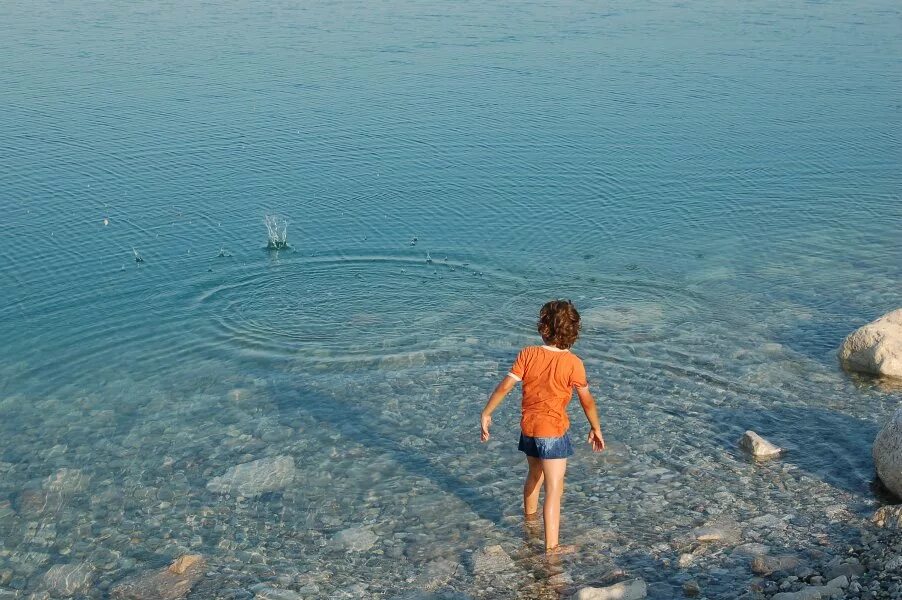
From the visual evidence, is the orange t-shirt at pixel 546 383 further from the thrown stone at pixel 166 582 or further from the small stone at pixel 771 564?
the thrown stone at pixel 166 582

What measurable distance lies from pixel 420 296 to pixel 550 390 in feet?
25.7

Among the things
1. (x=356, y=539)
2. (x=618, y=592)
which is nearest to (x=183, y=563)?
(x=356, y=539)

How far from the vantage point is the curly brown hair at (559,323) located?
A: 8.28 meters

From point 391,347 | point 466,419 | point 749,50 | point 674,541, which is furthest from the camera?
point 749,50

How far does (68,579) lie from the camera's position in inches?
375

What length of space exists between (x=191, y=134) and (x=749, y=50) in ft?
65.8

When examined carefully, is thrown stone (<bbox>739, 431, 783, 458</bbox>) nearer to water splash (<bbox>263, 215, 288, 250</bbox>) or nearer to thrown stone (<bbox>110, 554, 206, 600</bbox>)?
thrown stone (<bbox>110, 554, 206, 600</bbox>)

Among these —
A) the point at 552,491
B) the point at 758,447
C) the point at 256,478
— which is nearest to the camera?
the point at 552,491

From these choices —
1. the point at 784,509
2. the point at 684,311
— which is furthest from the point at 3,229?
the point at 784,509

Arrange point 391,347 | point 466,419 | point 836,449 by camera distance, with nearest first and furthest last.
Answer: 1. point 836,449
2. point 466,419
3. point 391,347

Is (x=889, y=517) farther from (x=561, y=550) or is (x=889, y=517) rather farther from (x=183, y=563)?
(x=183, y=563)

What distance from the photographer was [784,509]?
386 inches

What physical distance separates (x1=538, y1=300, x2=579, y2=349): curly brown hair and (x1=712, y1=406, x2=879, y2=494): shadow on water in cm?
381

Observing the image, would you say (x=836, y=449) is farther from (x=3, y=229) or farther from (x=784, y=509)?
(x=3, y=229)
